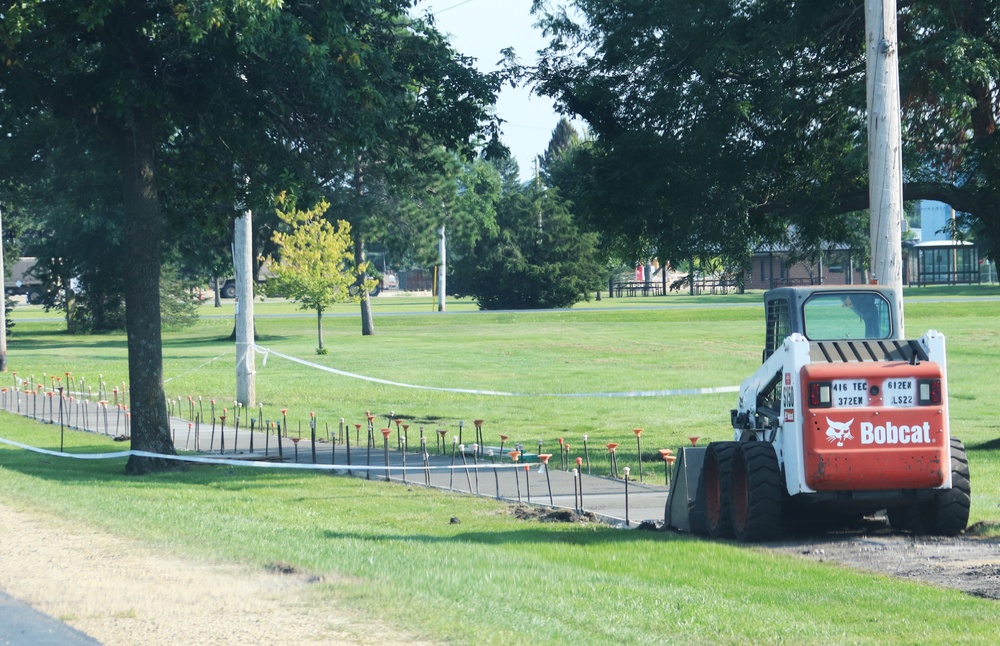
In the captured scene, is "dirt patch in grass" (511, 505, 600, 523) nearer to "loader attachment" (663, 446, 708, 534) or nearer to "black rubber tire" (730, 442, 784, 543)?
"loader attachment" (663, 446, 708, 534)

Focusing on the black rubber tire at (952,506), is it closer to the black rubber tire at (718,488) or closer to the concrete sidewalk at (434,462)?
the black rubber tire at (718,488)

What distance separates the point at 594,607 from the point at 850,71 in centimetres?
1360

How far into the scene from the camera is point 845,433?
10.7m

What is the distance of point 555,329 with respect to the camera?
6072 cm

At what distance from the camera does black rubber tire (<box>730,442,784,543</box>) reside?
1099cm

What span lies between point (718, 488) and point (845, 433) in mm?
1647

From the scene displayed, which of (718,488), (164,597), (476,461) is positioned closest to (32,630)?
(164,597)

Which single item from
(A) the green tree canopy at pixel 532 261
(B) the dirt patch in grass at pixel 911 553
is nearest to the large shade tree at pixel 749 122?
(B) the dirt patch in grass at pixel 911 553

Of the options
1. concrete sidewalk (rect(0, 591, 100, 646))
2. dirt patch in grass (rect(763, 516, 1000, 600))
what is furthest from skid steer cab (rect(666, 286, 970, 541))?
concrete sidewalk (rect(0, 591, 100, 646))

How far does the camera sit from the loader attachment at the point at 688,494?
40.2 feet

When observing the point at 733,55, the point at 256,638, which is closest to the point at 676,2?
the point at 733,55

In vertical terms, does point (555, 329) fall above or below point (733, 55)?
below

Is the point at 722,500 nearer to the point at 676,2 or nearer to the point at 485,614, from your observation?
the point at 485,614

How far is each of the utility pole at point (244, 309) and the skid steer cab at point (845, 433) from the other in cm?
1670
